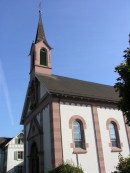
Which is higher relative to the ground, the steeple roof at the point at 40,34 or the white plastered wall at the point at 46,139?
the steeple roof at the point at 40,34

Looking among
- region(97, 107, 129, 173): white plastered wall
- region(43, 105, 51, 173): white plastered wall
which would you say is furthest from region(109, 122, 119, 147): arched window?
region(43, 105, 51, 173): white plastered wall

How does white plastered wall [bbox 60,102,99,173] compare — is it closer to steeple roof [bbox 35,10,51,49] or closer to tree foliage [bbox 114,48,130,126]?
tree foliage [bbox 114,48,130,126]

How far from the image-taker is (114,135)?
23938 millimetres

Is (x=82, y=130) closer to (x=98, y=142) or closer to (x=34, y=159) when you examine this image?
(x=98, y=142)

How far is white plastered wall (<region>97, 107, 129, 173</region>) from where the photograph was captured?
71.0ft

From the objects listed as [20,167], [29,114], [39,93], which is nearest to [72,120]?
[39,93]

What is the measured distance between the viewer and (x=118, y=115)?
2508cm

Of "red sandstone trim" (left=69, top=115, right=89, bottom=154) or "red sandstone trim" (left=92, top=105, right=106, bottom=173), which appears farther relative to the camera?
"red sandstone trim" (left=92, top=105, right=106, bottom=173)

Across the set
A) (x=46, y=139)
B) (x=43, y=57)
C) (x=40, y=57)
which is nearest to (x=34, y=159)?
(x=46, y=139)

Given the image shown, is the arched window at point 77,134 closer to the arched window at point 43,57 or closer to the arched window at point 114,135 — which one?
the arched window at point 114,135

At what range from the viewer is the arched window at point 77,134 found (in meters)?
21.0

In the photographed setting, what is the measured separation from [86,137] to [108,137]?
2948mm

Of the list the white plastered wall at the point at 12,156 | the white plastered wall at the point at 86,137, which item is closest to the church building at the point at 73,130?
the white plastered wall at the point at 86,137

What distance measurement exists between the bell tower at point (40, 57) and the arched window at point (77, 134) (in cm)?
911
